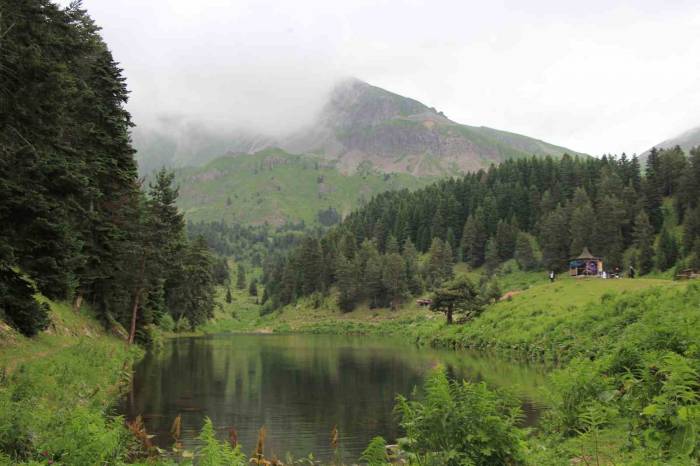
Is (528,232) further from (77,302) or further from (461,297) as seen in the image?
(77,302)

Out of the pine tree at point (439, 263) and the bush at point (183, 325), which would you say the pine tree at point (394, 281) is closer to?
the pine tree at point (439, 263)

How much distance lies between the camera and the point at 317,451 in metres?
20.2

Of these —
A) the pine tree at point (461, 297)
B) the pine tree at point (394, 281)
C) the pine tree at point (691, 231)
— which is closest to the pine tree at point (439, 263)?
the pine tree at point (394, 281)

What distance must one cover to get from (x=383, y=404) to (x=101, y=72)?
35.0 metres

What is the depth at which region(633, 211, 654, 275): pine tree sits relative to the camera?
112125 millimetres

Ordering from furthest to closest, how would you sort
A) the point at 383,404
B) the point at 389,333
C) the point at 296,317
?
the point at 296,317, the point at 389,333, the point at 383,404

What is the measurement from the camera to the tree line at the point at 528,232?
12550cm

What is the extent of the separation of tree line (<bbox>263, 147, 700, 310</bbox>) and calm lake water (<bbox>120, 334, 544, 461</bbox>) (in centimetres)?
7519

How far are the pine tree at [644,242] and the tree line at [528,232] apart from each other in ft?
0.71

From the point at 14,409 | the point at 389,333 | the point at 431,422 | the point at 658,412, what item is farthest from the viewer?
the point at 389,333

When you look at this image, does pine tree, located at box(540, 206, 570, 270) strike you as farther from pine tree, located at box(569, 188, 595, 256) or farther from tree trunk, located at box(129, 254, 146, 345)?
tree trunk, located at box(129, 254, 146, 345)

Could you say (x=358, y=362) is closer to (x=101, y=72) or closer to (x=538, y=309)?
(x=538, y=309)

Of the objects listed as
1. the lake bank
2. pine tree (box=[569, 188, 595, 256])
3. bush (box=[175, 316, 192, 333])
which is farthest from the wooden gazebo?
bush (box=[175, 316, 192, 333])

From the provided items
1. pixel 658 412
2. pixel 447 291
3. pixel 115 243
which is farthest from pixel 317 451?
pixel 447 291
